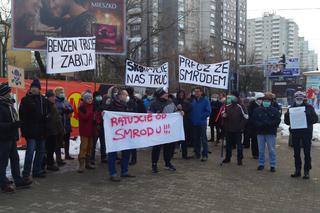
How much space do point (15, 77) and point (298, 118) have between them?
19.8ft

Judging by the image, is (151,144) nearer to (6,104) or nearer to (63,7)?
(6,104)

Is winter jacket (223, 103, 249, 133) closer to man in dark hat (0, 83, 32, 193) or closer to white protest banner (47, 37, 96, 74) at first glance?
white protest banner (47, 37, 96, 74)

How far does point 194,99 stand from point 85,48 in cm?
311

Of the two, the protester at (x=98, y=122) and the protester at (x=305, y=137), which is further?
the protester at (x=98, y=122)

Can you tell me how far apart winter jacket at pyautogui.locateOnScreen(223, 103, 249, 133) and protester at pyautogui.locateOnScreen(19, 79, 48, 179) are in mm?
4511

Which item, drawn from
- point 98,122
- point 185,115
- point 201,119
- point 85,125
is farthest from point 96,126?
point 185,115

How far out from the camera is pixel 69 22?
1673 centimetres

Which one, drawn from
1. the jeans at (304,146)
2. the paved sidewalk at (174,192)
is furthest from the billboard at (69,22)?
the jeans at (304,146)

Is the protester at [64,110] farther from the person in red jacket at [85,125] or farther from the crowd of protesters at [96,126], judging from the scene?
the person in red jacket at [85,125]

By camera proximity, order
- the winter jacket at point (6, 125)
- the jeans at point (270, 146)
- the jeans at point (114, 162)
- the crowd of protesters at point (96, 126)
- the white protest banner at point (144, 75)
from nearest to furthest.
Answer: the winter jacket at point (6, 125) → the crowd of protesters at point (96, 126) → the jeans at point (114, 162) → the jeans at point (270, 146) → the white protest banner at point (144, 75)

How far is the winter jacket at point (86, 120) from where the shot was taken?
29.1 ft

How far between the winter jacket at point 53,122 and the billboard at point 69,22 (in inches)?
285

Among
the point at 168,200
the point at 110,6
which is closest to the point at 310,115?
the point at 168,200

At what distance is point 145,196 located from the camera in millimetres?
7047
